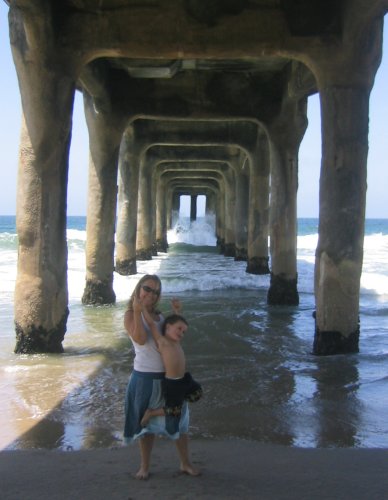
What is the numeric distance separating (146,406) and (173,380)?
0.74 ft

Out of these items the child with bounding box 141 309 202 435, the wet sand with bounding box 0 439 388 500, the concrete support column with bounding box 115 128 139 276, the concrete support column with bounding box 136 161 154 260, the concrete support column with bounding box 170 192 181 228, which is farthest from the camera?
the concrete support column with bounding box 170 192 181 228

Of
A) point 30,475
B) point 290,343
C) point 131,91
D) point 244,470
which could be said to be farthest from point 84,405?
point 131,91

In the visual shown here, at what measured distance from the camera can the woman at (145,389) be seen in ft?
11.9

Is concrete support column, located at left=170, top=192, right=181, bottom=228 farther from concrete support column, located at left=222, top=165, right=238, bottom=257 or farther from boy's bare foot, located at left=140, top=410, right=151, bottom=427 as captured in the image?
boy's bare foot, located at left=140, top=410, right=151, bottom=427

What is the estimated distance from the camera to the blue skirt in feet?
11.9

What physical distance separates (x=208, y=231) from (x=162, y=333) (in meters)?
40.1

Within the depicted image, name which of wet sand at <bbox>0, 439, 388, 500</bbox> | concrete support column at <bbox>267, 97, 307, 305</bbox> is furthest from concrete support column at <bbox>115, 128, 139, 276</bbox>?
wet sand at <bbox>0, 439, 388, 500</bbox>

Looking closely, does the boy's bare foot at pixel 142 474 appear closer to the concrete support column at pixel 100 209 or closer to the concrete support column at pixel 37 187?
the concrete support column at pixel 37 187

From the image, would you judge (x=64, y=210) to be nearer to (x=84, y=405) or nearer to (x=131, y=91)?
(x=84, y=405)

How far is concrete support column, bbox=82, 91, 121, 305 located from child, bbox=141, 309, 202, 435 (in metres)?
7.97

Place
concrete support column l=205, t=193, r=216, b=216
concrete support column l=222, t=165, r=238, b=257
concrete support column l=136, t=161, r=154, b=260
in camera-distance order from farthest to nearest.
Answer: concrete support column l=205, t=193, r=216, b=216
concrete support column l=222, t=165, r=238, b=257
concrete support column l=136, t=161, r=154, b=260

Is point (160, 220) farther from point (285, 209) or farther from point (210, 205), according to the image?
point (285, 209)

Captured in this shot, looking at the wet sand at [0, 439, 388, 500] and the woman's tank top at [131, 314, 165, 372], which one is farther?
the woman's tank top at [131, 314, 165, 372]

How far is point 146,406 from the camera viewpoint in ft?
11.9
